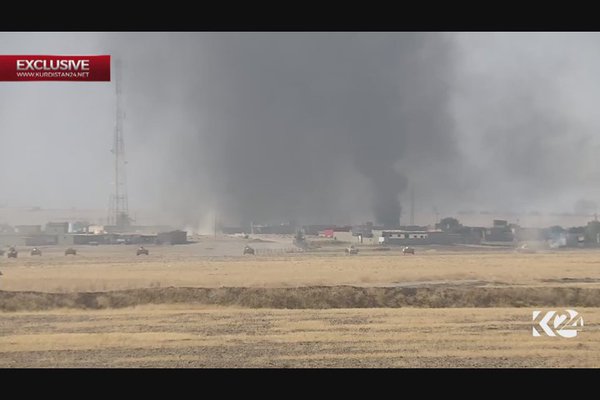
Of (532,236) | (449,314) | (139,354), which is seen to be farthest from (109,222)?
(532,236)

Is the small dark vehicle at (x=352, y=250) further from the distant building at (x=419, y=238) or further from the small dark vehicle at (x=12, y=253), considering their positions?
the small dark vehicle at (x=12, y=253)

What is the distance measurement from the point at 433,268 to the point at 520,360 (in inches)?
638

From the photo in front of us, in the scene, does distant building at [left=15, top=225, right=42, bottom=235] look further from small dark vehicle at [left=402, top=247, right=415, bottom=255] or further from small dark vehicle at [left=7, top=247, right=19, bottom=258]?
small dark vehicle at [left=402, top=247, right=415, bottom=255]

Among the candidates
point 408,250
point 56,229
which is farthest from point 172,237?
point 408,250

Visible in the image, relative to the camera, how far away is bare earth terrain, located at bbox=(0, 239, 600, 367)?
1666cm

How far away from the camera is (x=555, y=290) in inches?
947

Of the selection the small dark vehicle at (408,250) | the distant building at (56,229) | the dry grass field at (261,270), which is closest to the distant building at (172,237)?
the dry grass field at (261,270)

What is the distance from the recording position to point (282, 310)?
74.4ft

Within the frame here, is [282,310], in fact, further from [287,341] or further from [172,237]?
[172,237]

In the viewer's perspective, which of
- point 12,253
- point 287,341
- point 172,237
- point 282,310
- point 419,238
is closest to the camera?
point 287,341

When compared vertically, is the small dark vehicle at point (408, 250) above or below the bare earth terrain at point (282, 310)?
above

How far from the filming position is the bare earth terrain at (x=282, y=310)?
16656 mm

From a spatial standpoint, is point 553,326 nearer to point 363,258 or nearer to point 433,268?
point 433,268

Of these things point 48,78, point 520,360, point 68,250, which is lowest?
point 520,360
